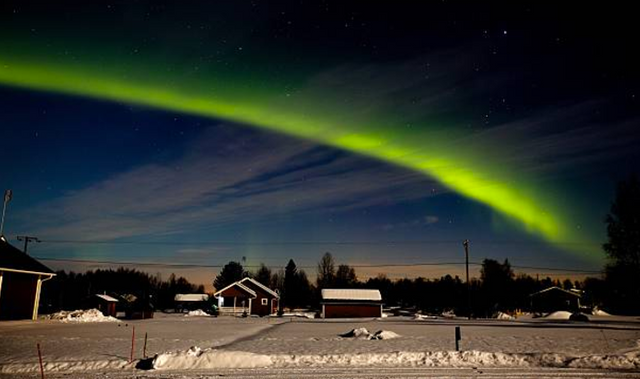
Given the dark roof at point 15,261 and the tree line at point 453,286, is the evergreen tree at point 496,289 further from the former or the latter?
the dark roof at point 15,261

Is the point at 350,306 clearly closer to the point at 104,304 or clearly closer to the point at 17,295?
the point at 104,304

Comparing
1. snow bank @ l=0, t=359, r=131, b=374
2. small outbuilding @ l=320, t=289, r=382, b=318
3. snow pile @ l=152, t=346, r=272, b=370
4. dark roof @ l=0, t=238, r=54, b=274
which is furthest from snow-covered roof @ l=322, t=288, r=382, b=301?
snow bank @ l=0, t=359, r=131, b=374

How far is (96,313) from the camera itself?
44.4m

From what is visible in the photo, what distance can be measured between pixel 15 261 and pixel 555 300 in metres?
77.7

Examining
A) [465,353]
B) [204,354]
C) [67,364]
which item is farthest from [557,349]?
[67,364]

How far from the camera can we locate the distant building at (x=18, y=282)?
31.5 meters

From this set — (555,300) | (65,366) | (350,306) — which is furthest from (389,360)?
(555,300)

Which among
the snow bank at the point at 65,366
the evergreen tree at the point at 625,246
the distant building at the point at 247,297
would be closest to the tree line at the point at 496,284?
the evergreen tree at the point at 625,246

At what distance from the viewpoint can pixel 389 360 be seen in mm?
15117

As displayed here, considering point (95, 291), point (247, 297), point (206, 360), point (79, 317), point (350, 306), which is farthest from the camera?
point (95, 291)

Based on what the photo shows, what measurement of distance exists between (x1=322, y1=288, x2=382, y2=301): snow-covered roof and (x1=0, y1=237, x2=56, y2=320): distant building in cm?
3346

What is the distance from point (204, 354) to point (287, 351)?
403cm

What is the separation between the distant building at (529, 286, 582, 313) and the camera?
72.9 m

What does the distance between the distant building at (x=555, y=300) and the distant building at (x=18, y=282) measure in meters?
73.3
